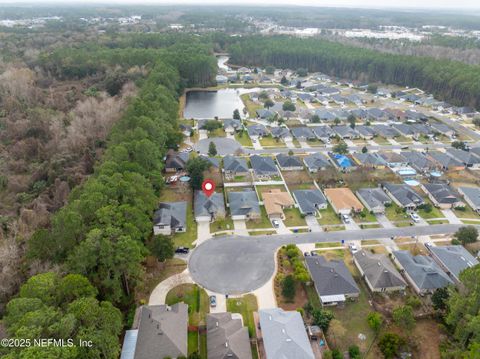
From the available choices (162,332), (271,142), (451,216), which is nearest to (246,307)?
(162,332)

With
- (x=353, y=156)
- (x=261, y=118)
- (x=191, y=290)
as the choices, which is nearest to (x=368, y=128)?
(x=353, y=156)

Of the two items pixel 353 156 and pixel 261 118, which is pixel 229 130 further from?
pixel 353 156

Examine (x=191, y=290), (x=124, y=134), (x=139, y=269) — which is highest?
(x=124, y=134)

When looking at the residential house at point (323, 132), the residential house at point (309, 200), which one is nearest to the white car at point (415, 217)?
the residential house at point (309, 200)

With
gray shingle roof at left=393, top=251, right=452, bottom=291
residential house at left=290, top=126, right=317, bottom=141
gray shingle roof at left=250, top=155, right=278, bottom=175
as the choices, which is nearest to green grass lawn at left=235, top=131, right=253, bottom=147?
gray shingle roof at left=250, top=155, right=278, bottom=175

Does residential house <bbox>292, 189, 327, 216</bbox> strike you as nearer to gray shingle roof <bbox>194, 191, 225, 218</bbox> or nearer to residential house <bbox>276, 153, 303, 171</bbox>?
residential house <bbox>276, 153, 303, 171</bbox>

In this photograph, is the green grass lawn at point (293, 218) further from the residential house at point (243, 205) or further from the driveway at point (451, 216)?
the driveway at point (451, 216)
